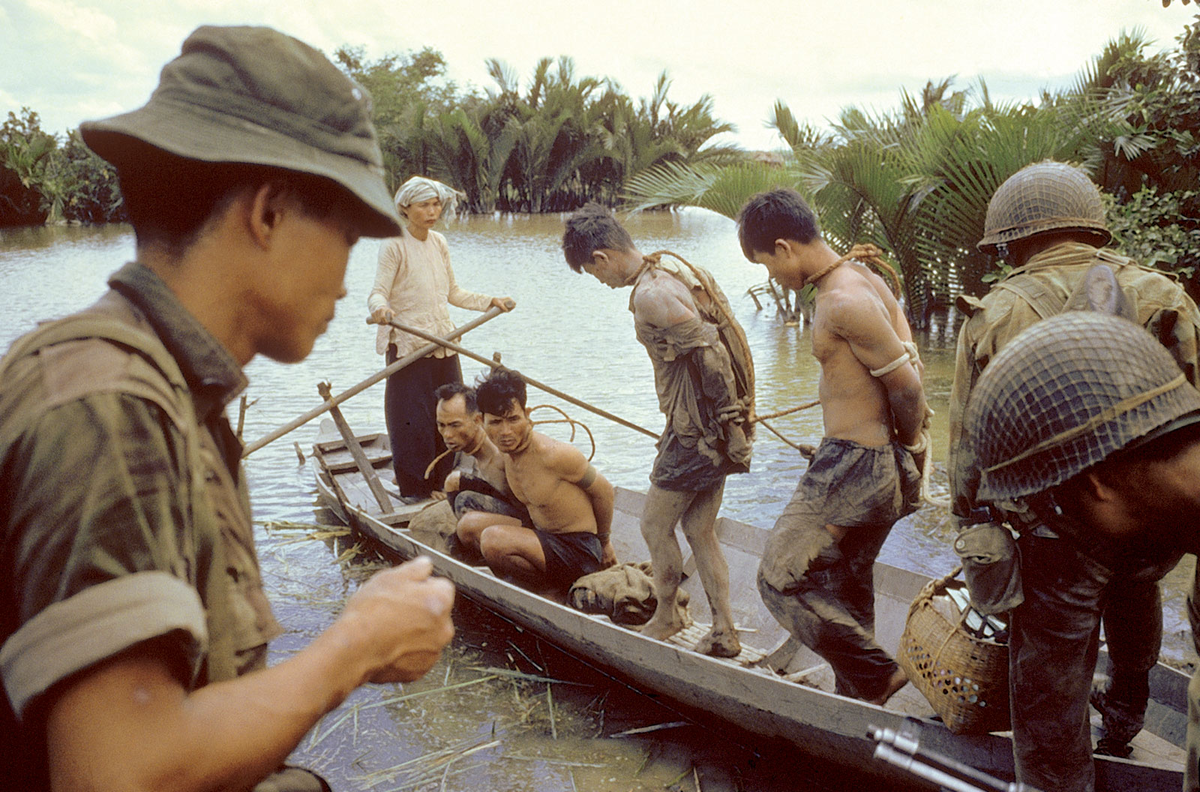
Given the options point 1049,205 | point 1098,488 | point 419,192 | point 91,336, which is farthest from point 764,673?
point 419,192

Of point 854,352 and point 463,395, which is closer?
point 854,352

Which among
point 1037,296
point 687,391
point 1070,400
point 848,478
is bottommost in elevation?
point 848,478

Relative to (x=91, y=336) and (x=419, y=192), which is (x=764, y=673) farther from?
(x=419, y=192)

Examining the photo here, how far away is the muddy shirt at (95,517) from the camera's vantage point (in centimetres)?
83

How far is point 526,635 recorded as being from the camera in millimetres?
5820

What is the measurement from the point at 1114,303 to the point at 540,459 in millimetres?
3105

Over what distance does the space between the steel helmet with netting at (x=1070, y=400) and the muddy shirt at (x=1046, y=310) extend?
85cm

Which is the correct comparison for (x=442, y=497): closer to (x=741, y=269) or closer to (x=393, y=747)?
(x=393, y=747)

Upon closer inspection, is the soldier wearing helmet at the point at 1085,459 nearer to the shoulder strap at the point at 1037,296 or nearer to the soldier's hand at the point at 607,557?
the shoulder strap at the point at 1037,296

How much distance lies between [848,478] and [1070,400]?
1778mm

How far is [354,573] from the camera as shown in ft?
23.4

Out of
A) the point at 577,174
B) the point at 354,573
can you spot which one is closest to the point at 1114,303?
the point at 354,573

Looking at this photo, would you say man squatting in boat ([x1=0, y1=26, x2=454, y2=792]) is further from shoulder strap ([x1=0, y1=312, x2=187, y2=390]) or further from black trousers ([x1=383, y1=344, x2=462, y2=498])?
black trousers ([x1=383, y1=344, x2=462, y2=498])

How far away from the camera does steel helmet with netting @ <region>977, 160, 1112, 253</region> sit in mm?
3248
